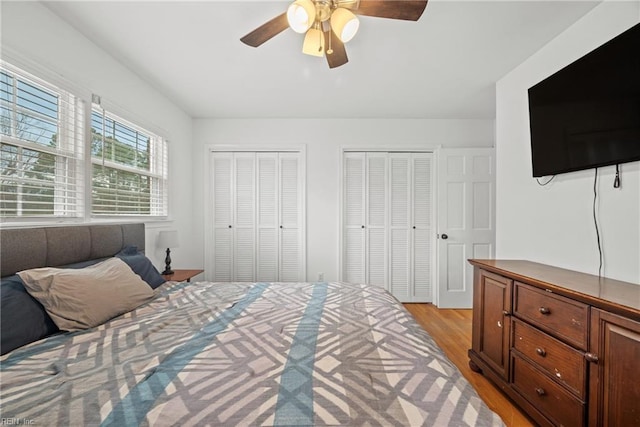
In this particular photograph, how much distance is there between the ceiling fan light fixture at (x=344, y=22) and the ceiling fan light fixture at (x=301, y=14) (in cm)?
14

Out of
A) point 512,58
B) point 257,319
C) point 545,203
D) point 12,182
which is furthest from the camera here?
point 512,58

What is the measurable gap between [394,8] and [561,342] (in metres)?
1.95

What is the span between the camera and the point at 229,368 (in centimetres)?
99

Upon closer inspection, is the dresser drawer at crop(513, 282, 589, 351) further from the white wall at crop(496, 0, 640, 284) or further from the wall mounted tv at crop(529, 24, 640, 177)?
the wall mounted tv at crop(529, 24, 640, 177)

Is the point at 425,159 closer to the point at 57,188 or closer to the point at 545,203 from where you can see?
the point at 545,203

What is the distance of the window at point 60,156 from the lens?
1.59m

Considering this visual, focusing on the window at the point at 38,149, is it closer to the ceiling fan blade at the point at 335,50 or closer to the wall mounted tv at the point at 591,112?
the ceiling fan blade at the point at 335,50

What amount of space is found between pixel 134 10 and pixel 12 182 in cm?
129

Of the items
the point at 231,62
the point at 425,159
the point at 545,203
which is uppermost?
the point at 231,62

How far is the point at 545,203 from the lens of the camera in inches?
→ 84.4

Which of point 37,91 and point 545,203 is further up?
point 37,91

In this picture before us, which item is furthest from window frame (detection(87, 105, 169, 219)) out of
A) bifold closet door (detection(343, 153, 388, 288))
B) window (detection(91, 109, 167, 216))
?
bifold closet door (detection(343, 153, 388, 288))

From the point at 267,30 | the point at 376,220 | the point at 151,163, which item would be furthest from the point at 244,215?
the point at 267,30

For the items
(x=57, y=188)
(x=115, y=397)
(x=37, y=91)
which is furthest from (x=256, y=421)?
(x=37, y=91)
